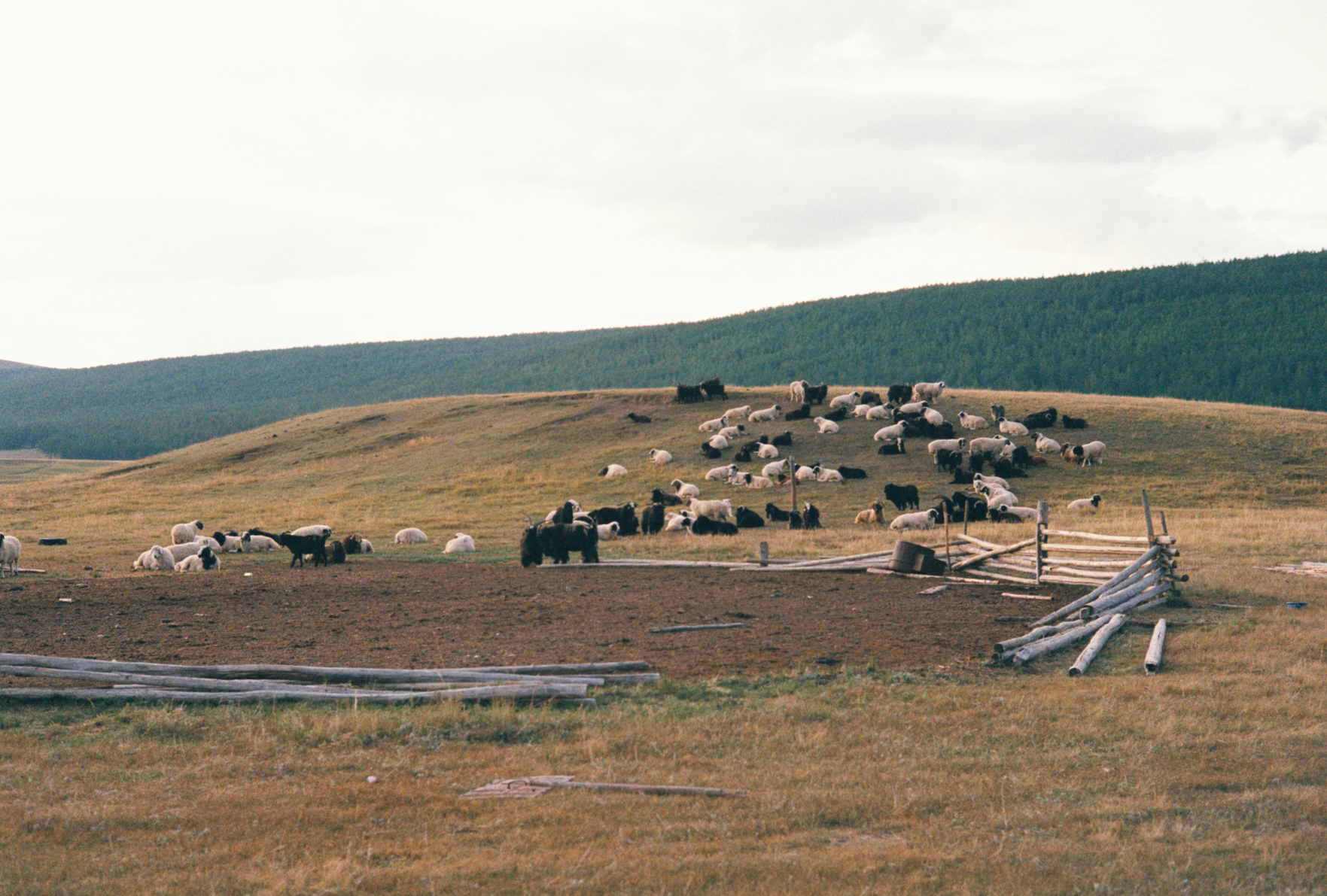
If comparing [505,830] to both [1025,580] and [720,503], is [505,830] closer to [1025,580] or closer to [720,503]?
[1025,580]

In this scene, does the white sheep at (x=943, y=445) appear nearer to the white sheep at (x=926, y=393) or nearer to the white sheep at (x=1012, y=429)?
the white sheep at (x=1012, y=429)

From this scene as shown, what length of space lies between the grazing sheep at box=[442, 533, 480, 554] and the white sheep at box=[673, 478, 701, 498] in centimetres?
1049

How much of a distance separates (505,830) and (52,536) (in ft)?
109

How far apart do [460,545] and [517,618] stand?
12317 millimetres

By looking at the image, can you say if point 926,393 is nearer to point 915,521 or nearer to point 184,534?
point 915,521

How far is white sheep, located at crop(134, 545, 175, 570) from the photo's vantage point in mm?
25766

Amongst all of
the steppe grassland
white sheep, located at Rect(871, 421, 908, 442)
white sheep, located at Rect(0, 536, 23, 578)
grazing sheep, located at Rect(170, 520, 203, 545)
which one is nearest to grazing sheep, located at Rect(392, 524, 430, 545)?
grazing sheep, located at Rect(170, 520, 203, 545)

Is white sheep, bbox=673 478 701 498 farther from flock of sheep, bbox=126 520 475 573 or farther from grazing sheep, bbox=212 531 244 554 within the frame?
grazing sheep, bbox=212 531 244 554

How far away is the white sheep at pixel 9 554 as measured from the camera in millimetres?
23609

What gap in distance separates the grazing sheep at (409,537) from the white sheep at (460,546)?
87.7 inches

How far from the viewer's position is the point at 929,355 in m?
136

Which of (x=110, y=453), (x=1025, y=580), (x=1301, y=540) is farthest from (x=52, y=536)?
(x=110, y=453)

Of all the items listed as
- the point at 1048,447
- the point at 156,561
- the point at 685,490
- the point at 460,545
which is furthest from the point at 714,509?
the point at 1048,447

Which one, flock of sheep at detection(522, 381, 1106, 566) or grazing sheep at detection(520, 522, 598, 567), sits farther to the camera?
flock of sheep at detection(522, 381, 1106, 566)
